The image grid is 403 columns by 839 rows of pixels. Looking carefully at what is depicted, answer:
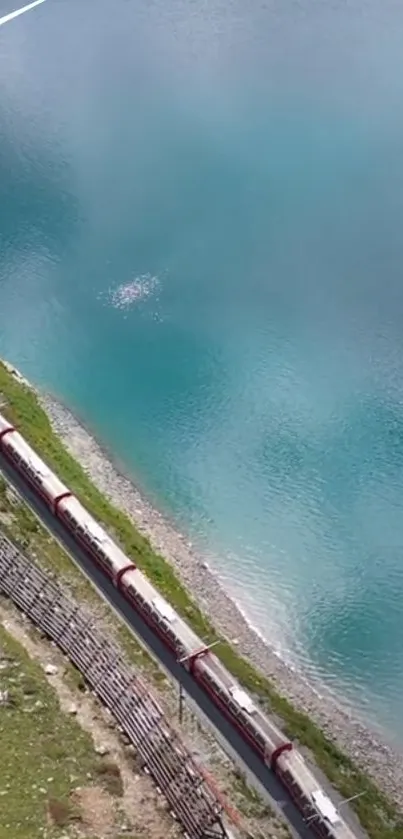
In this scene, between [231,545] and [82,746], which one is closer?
[82,746]

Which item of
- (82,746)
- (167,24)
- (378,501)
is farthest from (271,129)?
(82,746)

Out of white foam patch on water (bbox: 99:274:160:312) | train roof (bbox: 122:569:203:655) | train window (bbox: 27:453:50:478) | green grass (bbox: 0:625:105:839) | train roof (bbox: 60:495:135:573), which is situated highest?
white foam patch on water (bbox: 99:274:160:312)

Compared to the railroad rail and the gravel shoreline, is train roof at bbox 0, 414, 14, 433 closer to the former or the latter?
the gravel shoreline

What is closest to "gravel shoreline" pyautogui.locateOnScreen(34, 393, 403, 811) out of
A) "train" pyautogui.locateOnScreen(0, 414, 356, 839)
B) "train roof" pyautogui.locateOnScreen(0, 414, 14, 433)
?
"train" pyautogui.locateOnScreen(0, 414, 356, 839)

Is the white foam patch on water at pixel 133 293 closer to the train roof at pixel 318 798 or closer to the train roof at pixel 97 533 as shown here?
the train roof at pixel 97 533

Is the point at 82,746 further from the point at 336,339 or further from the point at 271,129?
the point at 271,129

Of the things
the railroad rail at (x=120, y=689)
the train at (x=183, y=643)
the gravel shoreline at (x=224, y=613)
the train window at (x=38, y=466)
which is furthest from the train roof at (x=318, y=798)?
the train window at (x=38, y=466)
